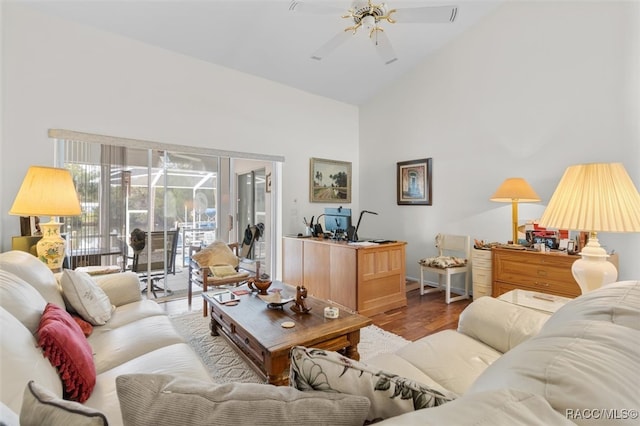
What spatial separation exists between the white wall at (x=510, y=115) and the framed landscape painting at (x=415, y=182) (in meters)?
0.11

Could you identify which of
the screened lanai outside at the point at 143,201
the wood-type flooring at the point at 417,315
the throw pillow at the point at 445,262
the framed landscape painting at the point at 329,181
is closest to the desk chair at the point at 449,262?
Answer: the throw pillow at the point at 445,262

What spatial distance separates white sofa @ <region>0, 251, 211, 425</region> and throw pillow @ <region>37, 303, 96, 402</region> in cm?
4

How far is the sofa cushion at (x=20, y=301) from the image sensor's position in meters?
1.31

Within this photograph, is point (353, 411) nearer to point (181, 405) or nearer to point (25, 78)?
point (181, 405)

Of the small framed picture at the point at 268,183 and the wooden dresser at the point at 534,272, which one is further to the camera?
the small framed picture at the point at 268,183

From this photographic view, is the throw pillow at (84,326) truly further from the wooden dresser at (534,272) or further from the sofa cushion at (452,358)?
the wooden dresser at (534,272)

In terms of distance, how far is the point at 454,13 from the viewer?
2268 millimetres

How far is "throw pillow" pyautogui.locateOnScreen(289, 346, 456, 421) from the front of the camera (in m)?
0.73

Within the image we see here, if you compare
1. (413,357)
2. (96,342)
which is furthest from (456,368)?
(96,342)

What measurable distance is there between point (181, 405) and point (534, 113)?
4.48 m

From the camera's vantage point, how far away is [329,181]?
534cm

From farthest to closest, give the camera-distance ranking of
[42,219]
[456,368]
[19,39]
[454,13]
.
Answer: [42,219] < [19,39] < [454,13] < [456,368]

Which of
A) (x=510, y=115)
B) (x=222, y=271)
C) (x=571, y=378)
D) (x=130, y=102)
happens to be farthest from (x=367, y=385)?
(x=510, y=115)

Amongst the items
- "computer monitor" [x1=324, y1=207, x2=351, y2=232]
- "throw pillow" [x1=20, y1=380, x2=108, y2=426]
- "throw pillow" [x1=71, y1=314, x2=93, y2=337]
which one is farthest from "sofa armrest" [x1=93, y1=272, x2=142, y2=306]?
"computer monitor" [x1=324, y1=207, x2=351, y2=232]
